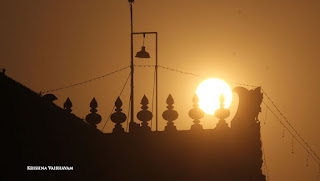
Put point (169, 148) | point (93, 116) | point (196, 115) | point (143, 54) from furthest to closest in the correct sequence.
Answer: point (143, 54), point (93, 116), point (196, 115), point (169, 148)

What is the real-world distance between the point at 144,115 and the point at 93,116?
1.29 m

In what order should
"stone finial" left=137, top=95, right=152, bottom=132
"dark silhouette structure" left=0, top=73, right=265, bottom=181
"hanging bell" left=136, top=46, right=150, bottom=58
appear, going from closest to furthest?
"dark silhouette structure" left=0, top=73, right=265, bottom=181 < "stone finial" left=137, top=95, right=152, bottom=132 < "hanging bell" left=136, top=46, right=150, bottom=58

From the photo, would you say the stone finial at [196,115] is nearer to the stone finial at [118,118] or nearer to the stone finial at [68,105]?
the stone finial at [118,118]

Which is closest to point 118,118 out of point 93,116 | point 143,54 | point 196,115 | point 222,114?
point 93,116

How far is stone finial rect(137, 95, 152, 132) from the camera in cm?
1959

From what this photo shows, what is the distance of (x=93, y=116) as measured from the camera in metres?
19.8

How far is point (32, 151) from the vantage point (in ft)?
58.0

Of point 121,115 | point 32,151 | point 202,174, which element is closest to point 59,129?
point 32,151

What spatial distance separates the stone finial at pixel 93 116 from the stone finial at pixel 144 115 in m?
1.03

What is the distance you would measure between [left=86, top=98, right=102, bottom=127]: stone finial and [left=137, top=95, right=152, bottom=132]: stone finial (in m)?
1.03

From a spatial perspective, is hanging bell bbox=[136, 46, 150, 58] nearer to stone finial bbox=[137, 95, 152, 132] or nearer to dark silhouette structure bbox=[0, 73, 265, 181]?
dark silhouette structure bbox=[0, 73, 265, 181]

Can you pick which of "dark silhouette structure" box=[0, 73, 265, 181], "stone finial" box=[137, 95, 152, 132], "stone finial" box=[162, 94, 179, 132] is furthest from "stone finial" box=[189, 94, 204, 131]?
"stone finial" box=[137, 95, 152, 132]

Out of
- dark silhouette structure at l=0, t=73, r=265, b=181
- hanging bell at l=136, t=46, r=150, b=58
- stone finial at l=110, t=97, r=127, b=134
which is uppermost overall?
hanging bell at l=136, t=46, r=150, b=58

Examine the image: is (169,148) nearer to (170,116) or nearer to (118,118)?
(170,116)
